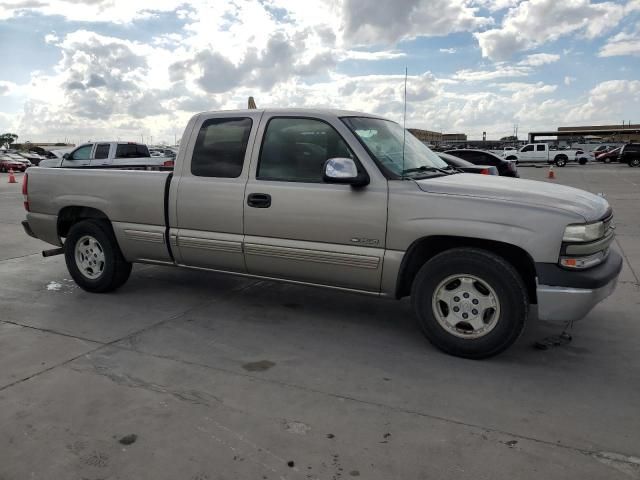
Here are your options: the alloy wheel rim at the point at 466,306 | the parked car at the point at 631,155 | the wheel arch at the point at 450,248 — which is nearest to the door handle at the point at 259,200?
the wheel arch at the point at 450,248

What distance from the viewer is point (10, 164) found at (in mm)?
35938

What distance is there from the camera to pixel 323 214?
172 inches

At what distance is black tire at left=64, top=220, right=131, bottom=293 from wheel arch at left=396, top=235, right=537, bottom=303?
9.90 feet

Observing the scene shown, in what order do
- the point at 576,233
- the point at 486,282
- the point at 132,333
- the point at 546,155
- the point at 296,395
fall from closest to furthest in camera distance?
the point at 296,395 → the point at 576,233 → the point at 486,282 → the point at 132,333 → the point at 546,155

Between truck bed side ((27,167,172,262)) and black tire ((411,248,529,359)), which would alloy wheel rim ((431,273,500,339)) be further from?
truck bed side ((27,167,172,262))

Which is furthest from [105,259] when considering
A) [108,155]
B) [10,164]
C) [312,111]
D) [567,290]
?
[10,164]

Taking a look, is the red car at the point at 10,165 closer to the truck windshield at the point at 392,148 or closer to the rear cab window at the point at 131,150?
the rear cab window at the point at 131,150

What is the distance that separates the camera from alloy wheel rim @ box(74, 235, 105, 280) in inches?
225

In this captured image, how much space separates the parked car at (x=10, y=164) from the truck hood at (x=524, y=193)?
38.0m

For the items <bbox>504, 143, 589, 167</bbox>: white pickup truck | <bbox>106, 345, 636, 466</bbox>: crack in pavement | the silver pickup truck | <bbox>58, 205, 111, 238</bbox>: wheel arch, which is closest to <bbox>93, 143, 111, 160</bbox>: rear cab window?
<bbox>58, 205, 111, 238</bbox>: wheel arch

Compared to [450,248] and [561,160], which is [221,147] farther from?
[561,160]

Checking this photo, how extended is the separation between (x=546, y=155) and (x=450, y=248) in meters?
41.7

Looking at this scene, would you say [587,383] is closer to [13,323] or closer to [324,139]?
[324,139]

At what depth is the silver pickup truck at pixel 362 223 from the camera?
12.4 ft
